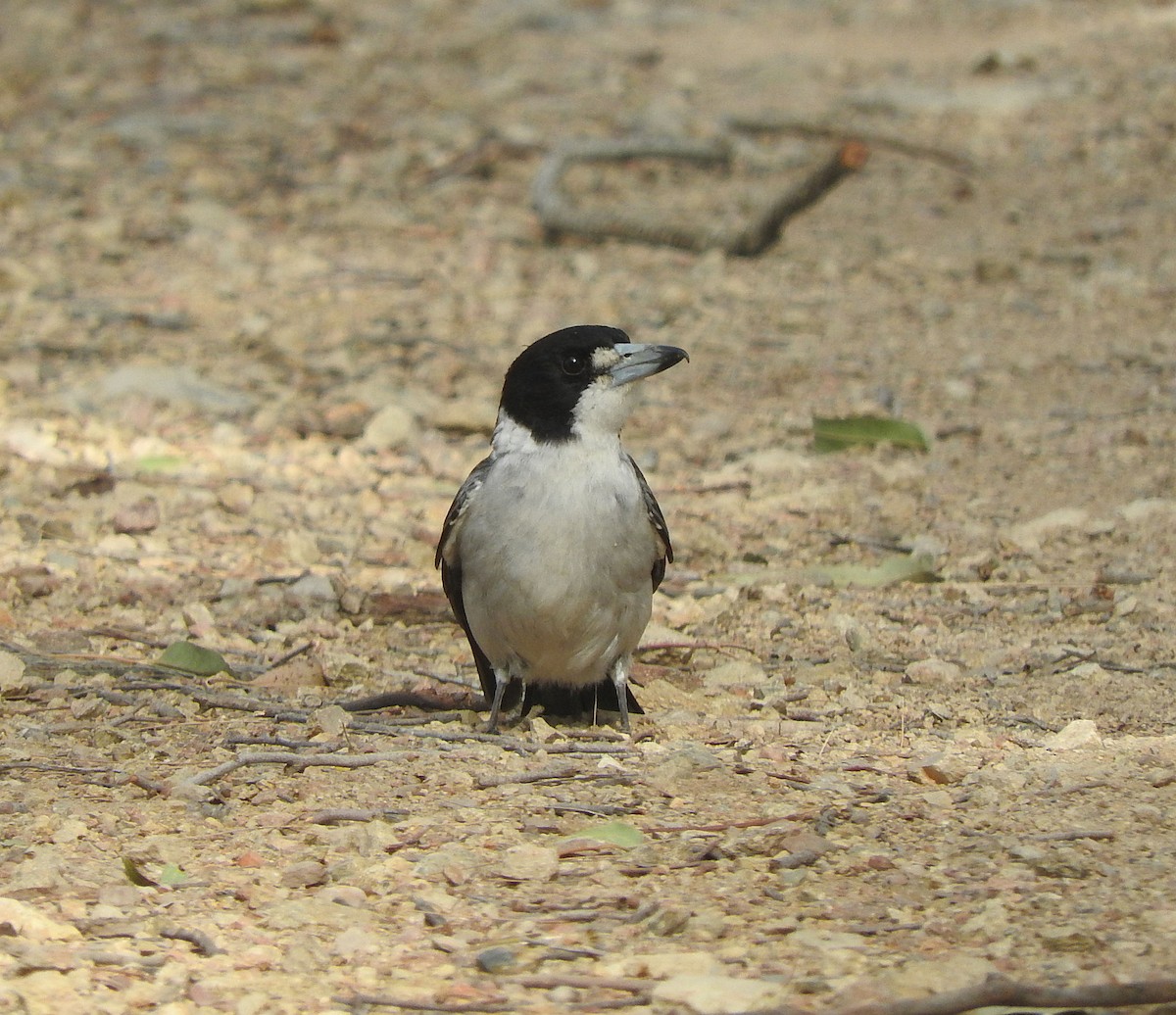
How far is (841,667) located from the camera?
5219 mm

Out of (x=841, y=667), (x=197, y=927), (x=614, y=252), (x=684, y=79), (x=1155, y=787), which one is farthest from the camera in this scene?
(x=684, y=79)

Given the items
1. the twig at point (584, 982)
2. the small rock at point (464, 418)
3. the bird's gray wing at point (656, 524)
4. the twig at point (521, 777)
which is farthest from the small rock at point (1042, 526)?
the twig at point (584, 982)

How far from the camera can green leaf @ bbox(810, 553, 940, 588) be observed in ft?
19.7

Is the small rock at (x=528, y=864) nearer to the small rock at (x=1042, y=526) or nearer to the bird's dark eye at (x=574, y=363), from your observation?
the bird's dark eye at (x=574, y=363)

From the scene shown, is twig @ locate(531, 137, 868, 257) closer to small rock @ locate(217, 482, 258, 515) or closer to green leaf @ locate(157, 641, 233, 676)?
small rock @ locate(217, 482, 258, 515)

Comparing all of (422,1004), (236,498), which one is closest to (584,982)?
(422,1004)

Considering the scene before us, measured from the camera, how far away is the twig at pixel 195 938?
3326 millimetres

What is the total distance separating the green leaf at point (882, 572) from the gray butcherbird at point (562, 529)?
3.39 ft

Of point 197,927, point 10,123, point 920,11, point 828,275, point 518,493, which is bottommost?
point 197,927

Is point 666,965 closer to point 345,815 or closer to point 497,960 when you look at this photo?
point 497,960

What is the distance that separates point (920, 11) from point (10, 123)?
7495 mm

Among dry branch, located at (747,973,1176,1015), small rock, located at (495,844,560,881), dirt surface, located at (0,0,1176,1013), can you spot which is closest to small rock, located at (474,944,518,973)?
dirt surface, located at (0,0,1176,1013)

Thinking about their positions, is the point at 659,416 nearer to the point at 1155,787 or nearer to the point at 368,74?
the point at 1155,787

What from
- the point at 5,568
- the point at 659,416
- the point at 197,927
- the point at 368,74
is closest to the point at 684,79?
the point at 368,74
